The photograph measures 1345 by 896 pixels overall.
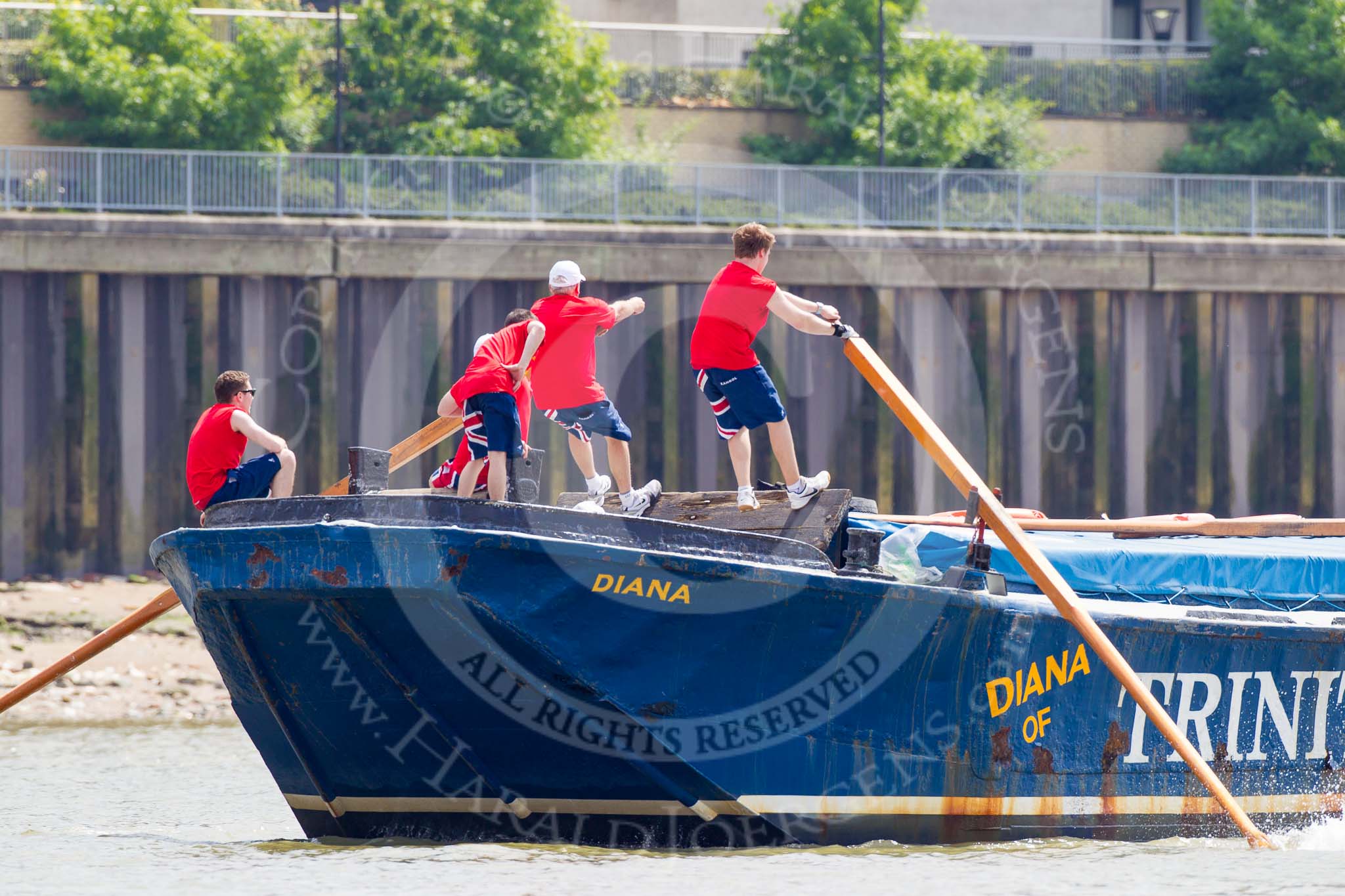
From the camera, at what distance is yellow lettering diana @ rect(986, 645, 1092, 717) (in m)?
9.83

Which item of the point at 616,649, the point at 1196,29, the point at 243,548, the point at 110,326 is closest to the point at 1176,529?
the point at 616,649

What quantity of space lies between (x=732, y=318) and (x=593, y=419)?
105 centimetres

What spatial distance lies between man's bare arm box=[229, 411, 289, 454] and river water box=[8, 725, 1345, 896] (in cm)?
213

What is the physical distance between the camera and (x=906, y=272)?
22.2 metres

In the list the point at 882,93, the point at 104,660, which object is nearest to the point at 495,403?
the point at 104,660

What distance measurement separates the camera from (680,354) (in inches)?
849

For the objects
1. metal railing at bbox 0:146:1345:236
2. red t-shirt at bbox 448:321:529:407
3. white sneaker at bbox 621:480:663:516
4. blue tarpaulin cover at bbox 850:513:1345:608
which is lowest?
blue tarpaulin cover at bbox 850:513:1345:608

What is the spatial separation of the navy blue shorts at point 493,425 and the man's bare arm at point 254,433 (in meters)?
0.96

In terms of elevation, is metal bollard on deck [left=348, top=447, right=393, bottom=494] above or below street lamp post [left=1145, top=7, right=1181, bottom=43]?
below

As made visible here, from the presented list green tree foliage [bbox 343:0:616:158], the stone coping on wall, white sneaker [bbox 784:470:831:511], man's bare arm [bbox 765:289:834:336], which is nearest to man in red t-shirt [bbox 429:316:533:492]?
man's bare arm [bbox 765:289:834:336]

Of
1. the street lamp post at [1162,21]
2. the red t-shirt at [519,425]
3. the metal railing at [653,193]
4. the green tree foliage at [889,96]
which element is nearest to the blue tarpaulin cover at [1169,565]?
the red t-shirt at [519,425]

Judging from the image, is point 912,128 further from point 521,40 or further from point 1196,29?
point 1196,29

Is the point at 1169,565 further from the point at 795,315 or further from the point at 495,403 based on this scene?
the point at 495,403

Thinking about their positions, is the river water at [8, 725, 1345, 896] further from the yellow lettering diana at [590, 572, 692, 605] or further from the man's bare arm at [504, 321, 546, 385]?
the man's bare arm at [504, 321, 546, 385]
